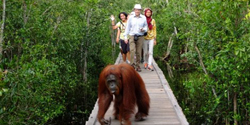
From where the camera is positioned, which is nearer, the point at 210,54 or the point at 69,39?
the point at 210,54

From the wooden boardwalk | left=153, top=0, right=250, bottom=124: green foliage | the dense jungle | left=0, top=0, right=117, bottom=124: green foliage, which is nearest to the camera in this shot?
the wooden boardwalk

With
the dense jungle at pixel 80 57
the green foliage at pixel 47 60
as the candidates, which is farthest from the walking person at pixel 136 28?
the green foliage at pixel 47 60

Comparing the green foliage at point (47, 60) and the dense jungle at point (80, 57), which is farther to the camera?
the dense jungle at point (80, 57)

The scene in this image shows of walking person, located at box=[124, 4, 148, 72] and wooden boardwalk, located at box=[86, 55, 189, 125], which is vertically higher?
walking person, located at box=[124, 4, 148, 72]

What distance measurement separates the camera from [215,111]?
305 inches

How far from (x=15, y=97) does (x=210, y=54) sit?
426cm

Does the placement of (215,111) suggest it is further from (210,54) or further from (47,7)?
(47,7)

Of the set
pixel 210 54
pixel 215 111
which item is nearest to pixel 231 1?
pixel 210 54

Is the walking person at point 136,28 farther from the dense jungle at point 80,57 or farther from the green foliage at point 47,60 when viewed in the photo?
the green foliage at point 47,60

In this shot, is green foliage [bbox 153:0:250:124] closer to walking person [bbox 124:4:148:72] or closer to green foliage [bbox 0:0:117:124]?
walking person [bbox 124:4:148:72]

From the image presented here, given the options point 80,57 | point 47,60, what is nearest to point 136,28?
point 47,60

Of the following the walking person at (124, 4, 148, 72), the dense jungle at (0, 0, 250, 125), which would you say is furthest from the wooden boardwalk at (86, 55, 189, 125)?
the walking person at (124, 4, 148, 72)

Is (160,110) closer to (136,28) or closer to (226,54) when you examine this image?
(226,54)

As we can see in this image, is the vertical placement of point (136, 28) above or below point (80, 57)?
above
